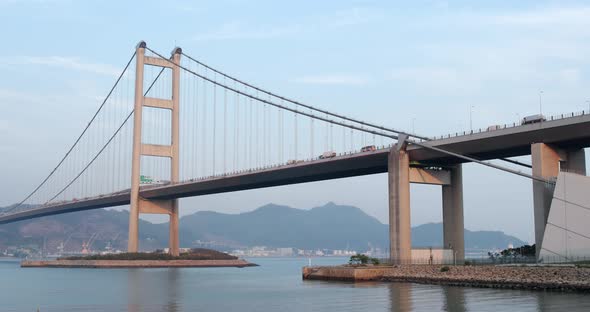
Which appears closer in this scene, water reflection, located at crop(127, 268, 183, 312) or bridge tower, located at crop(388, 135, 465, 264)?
water reflection, located at crop(127, 268, 183, 312)

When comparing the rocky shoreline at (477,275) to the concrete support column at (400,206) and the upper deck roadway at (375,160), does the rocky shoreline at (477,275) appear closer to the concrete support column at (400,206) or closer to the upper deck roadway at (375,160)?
the concrete support column at (400,206)

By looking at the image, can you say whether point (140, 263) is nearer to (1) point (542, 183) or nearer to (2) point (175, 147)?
(2) point (175, 147)

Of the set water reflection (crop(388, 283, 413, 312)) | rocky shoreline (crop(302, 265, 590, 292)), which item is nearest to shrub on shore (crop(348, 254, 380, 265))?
rocky shoreline (crop(302, 265, 590, 292))

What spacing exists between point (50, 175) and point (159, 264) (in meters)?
46.7

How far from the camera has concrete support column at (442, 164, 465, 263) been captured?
6294cm

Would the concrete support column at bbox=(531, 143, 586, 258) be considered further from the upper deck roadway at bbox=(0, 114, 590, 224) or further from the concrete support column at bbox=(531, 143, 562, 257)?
the upper deck roadway at bbox=(0, 114, 590, 224)

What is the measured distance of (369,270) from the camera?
56.8 meters

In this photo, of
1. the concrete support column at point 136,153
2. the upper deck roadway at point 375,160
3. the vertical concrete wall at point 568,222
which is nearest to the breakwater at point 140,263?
the concrete support column at point 136,153

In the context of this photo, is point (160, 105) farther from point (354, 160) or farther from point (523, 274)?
point (523, 274)

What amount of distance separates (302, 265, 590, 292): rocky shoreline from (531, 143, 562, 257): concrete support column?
13.4 feet

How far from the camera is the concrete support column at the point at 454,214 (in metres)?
62.9

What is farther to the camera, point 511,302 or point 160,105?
point 160,105

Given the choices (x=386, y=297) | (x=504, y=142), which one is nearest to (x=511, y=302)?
(x=386, y=297)

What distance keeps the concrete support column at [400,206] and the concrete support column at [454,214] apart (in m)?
4.23
